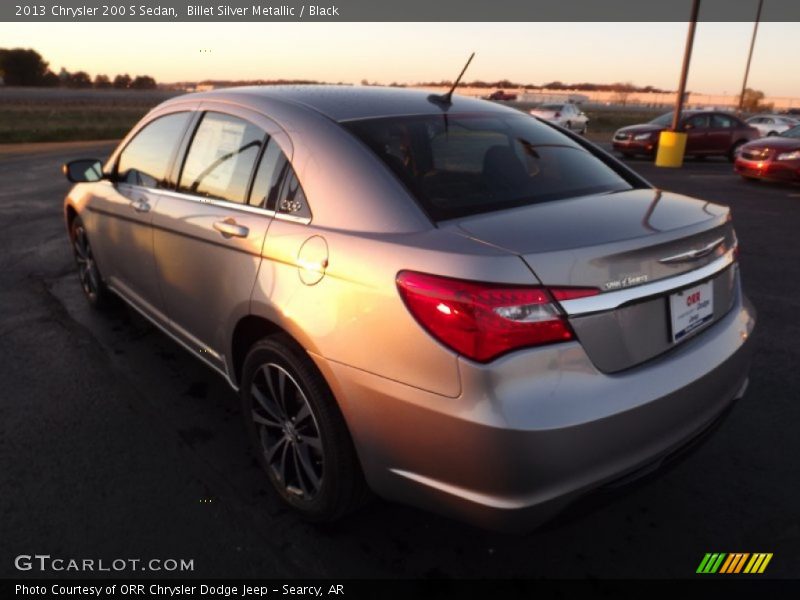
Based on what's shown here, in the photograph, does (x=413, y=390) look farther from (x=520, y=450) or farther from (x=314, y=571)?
(x=314, y=571)

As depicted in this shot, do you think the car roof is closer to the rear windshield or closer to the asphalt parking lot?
the rear windshield

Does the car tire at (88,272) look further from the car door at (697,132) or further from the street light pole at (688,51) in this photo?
the car door at (697,132)

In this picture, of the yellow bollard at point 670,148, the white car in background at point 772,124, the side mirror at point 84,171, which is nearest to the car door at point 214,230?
the side mirror at point 84,171

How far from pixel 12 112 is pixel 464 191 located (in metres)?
43.6

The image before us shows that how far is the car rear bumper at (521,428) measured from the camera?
5.85 feet

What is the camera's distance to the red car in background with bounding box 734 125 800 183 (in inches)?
455

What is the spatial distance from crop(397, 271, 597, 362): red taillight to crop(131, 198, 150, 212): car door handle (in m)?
2.28

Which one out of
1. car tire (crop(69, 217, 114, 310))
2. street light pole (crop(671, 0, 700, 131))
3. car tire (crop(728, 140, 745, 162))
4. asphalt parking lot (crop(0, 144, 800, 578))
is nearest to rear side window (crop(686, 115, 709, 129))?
car tire (crop(728, 140, 745, 162))

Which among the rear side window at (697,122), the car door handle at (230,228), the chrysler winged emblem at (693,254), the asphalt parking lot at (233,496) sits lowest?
the asphalt parking lot at (233,496)

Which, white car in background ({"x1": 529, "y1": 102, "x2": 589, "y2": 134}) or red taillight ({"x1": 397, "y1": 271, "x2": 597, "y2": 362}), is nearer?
red taillight ({"x1": 397, "y1": 271, "x2": 597, "y2": 362})

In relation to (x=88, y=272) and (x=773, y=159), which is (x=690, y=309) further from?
(x=773, y=159)

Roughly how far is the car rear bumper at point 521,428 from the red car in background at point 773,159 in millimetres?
11618

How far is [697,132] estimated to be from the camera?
1844cm

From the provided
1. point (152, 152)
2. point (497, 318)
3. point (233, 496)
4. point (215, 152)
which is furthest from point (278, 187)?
point (152, 152)
